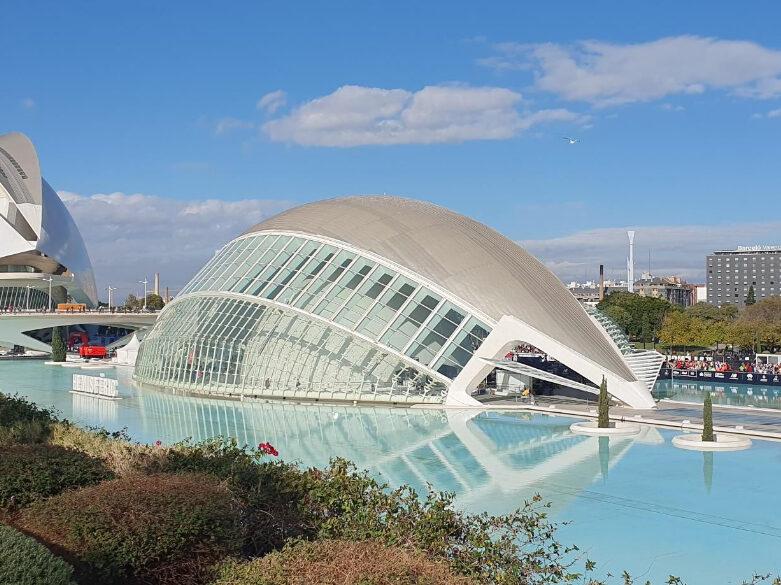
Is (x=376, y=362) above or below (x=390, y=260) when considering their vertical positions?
below

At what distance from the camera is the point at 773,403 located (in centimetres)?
3272

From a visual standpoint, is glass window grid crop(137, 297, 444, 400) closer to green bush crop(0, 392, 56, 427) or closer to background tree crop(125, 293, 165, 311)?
green bush crop(0, 392, 56, 427)

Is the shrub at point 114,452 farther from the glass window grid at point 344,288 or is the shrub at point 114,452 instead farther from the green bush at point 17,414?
the glass window grid at point 344,288

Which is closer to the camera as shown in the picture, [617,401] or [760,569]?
[760,569]

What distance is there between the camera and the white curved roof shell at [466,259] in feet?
98.7

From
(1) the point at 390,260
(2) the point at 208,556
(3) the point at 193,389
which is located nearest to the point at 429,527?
(2) the point at 208,556

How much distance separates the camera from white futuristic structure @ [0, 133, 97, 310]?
72.8 m

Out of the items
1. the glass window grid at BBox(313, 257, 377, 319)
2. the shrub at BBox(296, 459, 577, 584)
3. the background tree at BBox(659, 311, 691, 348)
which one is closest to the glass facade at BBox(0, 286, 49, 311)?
the background tree at BBox(659, 311, 691, 348)

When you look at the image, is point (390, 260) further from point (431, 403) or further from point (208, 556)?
point (208, 556)

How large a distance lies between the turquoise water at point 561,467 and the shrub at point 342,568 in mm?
4979

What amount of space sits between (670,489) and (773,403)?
1848cm

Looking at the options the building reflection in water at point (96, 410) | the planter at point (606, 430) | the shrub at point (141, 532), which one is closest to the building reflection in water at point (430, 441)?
the planter at point (606, 430)

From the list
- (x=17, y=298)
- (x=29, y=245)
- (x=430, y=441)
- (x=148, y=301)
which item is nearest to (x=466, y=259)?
(x=430, y=441)

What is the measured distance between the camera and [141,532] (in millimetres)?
8273
